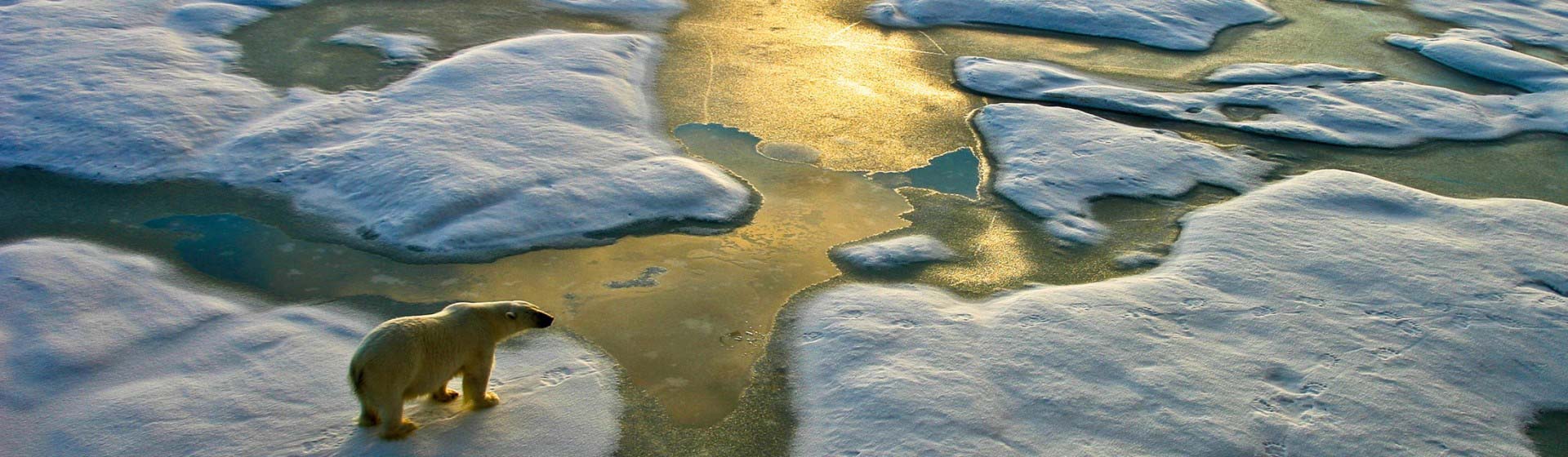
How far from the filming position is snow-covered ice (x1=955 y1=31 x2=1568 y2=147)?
26.6 feet

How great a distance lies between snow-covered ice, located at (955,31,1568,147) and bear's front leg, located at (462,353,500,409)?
5682 millimetres

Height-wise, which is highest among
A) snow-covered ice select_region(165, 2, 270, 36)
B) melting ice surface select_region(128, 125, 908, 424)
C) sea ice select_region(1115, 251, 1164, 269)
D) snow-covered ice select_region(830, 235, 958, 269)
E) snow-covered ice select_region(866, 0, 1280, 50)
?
snow-covered ice select_region(866, 0, 1280, 50)

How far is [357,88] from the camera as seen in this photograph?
784 centimetres

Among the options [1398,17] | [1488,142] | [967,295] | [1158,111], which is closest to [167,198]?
[967,295]

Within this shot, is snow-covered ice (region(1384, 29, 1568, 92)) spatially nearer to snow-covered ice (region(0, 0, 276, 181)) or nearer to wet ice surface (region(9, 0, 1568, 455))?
wet ice surface (region(9, 0, 1568, 455))

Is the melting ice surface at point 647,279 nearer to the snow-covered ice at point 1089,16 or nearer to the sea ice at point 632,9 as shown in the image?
the sea ice at point 632,9

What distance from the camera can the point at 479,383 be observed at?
13.7 feet

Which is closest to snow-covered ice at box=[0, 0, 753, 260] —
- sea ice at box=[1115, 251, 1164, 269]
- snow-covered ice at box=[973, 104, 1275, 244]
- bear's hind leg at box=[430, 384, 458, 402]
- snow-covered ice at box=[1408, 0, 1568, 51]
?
bear's hind leg at box=[430, 384, 458, 402]

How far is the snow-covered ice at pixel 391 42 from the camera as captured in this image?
342 inches

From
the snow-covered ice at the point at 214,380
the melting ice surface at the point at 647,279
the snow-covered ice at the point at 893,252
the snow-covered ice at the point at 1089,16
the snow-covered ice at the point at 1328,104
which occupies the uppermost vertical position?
the snow-covered ice at the point at 1089,16

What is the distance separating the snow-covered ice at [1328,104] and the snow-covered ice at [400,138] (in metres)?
3.26

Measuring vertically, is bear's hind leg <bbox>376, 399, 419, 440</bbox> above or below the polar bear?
below

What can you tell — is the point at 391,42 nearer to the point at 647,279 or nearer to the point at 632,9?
the point at 632,9

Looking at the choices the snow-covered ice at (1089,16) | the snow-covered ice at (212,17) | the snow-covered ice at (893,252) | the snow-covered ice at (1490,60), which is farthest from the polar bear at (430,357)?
the snow-covered ice at (1490,60)
